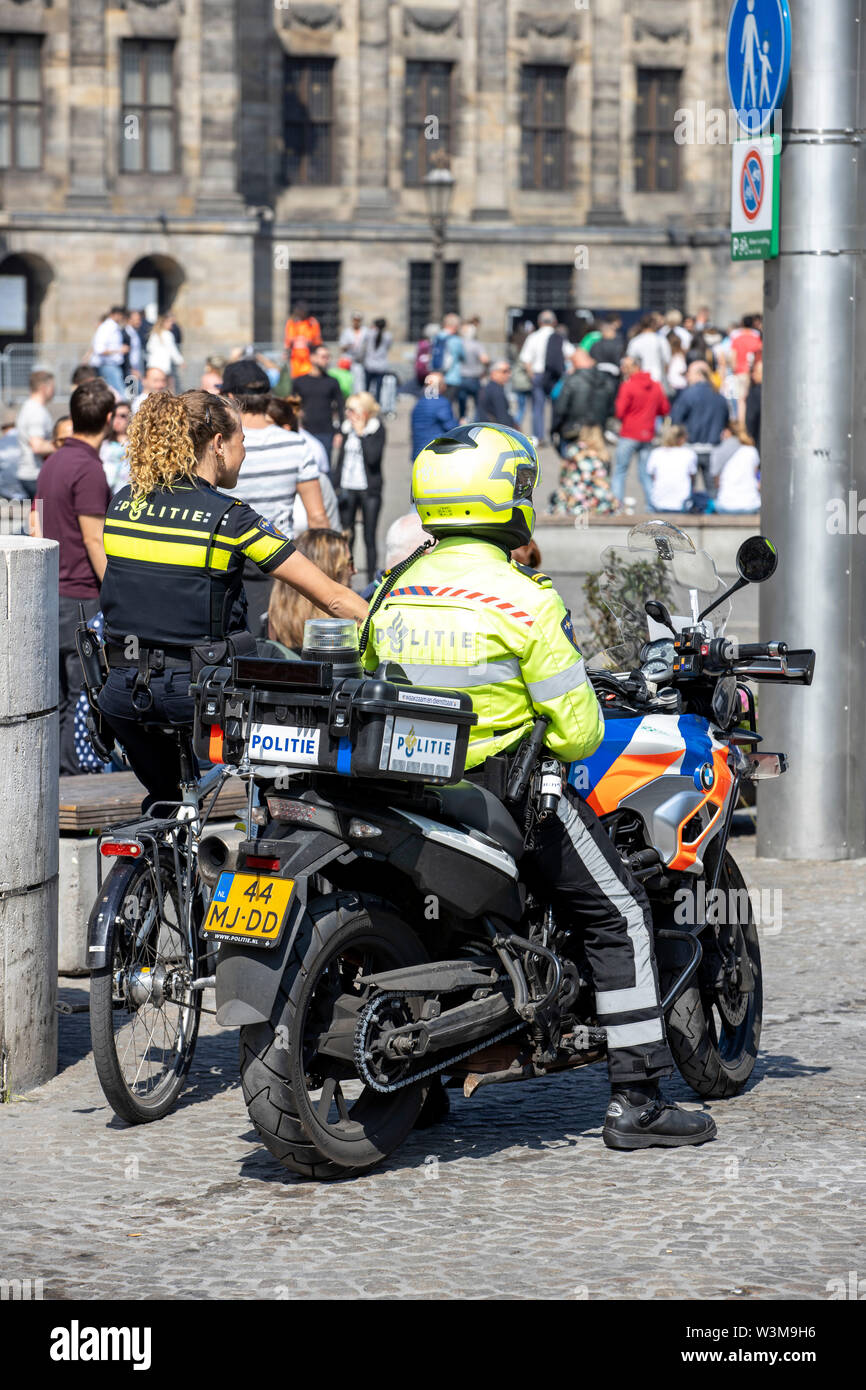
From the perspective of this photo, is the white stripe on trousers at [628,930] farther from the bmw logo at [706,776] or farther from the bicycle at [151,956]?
the bicycle at [151,956]

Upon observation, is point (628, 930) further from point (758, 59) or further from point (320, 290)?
point (320, 290)

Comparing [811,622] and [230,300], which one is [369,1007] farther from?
[230,300]

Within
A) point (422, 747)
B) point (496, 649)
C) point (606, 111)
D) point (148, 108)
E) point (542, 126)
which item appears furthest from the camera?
point (606, 111)

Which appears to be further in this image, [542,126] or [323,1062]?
[542,126]

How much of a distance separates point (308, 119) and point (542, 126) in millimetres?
5193

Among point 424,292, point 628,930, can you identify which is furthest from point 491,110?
point 628,930

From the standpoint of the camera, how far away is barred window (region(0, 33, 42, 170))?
136ft

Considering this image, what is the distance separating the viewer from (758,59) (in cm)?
902

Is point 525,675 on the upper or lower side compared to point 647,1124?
upper

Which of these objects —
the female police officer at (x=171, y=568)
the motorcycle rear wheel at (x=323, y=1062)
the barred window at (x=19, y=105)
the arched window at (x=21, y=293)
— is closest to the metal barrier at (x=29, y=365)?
the arched window at (x=21, y=293)

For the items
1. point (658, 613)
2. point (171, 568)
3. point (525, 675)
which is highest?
point (171, 568)

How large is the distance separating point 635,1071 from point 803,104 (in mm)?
4990

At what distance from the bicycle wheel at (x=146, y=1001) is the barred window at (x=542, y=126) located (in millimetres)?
42537

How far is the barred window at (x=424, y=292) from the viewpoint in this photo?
45469 mm
